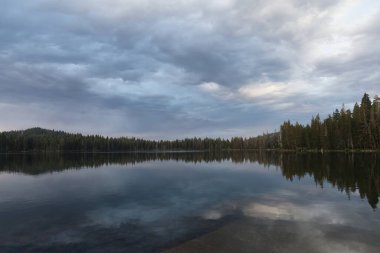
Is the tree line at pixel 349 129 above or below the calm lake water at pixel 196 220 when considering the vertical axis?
above

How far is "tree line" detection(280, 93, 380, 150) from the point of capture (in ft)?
391

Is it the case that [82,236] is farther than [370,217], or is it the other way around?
[370,217]

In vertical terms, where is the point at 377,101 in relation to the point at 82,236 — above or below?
above

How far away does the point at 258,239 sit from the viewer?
18625 mm

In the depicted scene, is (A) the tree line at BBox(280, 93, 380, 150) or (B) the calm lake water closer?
(B) the calm lake water

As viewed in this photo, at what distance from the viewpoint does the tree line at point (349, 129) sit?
11906 cm

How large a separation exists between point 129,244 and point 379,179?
3925 centimetres

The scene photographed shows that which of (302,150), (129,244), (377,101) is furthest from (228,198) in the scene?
(302,150)

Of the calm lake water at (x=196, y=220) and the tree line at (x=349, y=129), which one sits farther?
the tree line at (x=349, y=129)

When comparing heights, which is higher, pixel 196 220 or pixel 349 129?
pixel 349 129

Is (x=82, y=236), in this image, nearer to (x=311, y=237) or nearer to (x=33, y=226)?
(x=33, y=226)

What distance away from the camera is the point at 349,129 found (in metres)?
126

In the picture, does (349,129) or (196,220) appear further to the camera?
(349,129)

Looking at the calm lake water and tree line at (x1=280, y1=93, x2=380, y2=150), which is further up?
tree line at (x1=280, y1=93, x2=380, y2=150)
